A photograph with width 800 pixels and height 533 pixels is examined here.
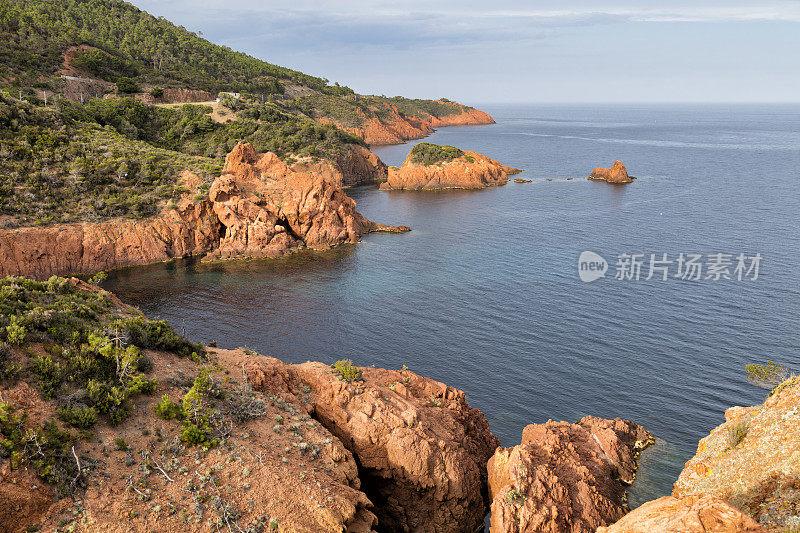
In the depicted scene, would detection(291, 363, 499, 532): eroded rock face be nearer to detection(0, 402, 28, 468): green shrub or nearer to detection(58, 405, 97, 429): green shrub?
detection(58, 405, 97, 429): green shrub

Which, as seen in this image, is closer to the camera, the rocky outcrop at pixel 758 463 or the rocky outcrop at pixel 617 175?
the rocky outcrop at pixel 758 463

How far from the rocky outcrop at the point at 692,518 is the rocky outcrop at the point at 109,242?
214ft

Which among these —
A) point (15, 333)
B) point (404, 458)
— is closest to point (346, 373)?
point (404, 458)

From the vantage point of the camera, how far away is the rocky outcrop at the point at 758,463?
1761 cm

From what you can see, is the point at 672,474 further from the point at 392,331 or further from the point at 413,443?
the point at 392,331

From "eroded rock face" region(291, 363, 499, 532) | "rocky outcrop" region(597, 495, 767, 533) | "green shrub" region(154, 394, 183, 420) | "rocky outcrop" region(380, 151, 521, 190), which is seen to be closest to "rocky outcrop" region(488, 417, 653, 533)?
"eroded rock face" region(291, 363, 499, 532)

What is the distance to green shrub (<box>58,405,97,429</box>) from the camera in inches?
794

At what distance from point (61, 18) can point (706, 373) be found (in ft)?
569

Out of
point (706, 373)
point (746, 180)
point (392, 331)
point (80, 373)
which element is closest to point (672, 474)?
point (706, 373)

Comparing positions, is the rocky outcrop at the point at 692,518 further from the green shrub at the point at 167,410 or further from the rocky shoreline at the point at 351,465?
the green shrub at the point at 167,410

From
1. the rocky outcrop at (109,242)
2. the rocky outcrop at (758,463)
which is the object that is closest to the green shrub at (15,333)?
the rocky outcrop at (758,463)

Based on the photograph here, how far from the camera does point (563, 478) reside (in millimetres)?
26188

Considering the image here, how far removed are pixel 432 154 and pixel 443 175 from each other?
24.8 feet

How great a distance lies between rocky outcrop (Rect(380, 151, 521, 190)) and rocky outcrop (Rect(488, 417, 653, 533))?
10328 cm
